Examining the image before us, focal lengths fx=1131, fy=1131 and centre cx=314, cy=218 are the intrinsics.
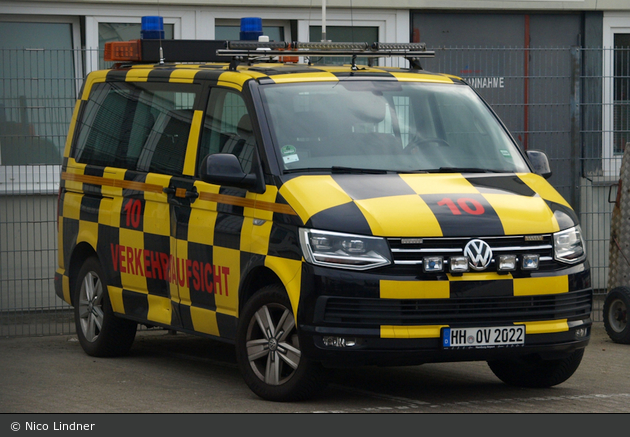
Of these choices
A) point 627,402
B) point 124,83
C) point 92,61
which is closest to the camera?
point 627,402

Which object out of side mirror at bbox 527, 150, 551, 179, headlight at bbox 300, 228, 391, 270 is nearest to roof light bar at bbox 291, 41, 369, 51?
side mirror at bbox 527, 150, 551, 179

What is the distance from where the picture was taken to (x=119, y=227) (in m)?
8.60

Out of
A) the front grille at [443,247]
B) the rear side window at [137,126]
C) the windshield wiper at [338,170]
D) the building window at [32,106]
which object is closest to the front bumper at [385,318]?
the front grille at [443,247]

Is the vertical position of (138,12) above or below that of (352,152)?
above

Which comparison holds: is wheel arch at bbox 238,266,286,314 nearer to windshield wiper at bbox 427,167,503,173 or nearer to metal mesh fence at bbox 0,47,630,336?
windshield wiper at bbox 427,167,503,173

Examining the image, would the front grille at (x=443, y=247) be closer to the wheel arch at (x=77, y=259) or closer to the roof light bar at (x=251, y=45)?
the roof light bar at (x=251, y=45)

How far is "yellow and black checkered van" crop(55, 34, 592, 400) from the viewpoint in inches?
254

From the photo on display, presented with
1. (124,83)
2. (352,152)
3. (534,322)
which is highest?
(124,83)

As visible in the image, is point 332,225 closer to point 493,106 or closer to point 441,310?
point 441,310

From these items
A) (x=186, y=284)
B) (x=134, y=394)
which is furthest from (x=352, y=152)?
(x=134, y=394)

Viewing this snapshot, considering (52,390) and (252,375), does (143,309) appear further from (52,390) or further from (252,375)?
(252,375)

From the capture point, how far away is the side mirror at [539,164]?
7.71m

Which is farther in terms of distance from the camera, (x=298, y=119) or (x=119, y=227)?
(x=119, y=227)

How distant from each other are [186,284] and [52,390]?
1160 mm
